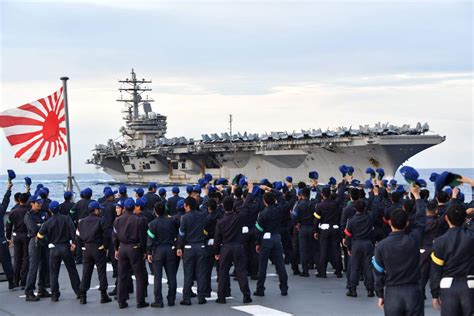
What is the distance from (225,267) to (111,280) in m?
3.27

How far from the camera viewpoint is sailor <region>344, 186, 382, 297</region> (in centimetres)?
944

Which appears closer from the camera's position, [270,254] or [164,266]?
[164,266]

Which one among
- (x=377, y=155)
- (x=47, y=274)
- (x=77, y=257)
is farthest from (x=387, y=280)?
(x=377, y=155)

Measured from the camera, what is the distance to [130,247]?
28.9 ft

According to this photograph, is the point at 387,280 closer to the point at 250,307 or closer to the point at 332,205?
the point at 250,307

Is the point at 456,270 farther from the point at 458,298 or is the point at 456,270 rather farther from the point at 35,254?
the point at 35,254

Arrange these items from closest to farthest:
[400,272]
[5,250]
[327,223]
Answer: [400,272] → [5,250] → [327,223]

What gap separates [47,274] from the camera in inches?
428

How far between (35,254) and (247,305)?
3.42 metres

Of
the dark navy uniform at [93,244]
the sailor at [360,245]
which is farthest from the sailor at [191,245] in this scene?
the sailor at [360,245]

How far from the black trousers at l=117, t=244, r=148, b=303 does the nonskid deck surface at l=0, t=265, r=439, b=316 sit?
223mm

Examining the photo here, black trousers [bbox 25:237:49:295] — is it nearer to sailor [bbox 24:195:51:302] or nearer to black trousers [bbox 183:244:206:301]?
sailor [bbox 24:195:51:302]

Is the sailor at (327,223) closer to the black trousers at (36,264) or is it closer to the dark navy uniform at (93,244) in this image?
the dark navy uniform at (93,244)

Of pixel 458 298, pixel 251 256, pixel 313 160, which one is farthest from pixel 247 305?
pixel 313 160
